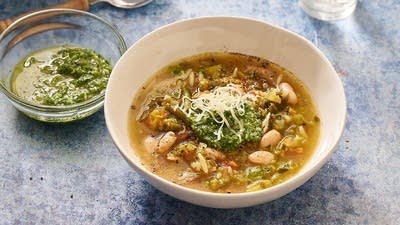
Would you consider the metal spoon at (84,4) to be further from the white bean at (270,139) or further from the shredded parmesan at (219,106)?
the white bean at (270,139)

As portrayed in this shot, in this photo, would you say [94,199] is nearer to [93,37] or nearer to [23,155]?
[23,155]

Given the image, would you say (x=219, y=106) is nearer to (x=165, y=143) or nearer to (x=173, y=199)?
(x=165, y=143)

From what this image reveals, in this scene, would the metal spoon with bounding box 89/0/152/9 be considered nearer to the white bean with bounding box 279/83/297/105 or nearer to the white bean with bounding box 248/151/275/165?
the white bean with bounding box 279/83/297/105

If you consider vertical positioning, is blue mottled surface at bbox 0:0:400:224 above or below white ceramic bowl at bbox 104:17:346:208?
below

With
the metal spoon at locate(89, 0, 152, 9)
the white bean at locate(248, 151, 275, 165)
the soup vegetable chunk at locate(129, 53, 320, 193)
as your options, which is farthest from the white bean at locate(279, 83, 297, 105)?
the metal spoon at locate(89, 0, 152, 9)

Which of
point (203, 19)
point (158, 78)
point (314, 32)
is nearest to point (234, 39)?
point (203, 19)

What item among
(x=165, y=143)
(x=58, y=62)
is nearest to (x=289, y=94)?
(x=165, y=143)
